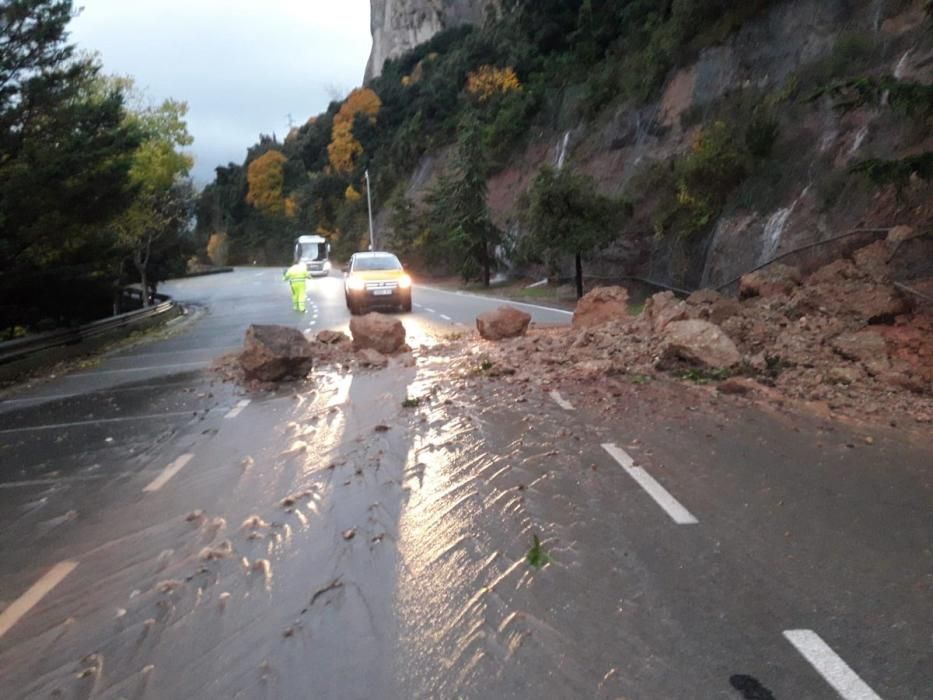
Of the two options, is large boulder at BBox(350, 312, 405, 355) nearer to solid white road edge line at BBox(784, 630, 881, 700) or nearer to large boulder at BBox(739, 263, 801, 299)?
large boulder at BBox(739, 263, 801, 299)

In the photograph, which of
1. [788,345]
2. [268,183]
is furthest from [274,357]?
[268,183]

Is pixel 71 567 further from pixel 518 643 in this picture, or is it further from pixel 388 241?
pixel 388 241

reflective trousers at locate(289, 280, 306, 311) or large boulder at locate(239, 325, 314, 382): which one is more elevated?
large boulder at locate(239, 325, 314, 382)

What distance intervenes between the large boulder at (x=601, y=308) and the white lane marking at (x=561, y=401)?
19.7ft

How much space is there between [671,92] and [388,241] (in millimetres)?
27602

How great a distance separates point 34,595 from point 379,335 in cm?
1043

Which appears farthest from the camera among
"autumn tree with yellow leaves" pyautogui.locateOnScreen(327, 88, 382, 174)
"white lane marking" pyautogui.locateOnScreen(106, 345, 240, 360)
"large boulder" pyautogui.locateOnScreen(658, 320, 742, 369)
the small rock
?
"autumn tree with yellow leaves" pyautogui.locateOnScreen(327, 88, 382, 174)

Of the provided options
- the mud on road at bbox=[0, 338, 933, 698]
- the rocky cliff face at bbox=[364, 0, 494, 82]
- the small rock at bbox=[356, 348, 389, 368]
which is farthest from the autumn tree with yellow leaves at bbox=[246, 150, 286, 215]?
the mud on road at bbox=[0, 338, 933, 698]

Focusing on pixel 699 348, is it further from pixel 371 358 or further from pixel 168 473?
pixel 168 473

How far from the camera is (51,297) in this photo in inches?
872

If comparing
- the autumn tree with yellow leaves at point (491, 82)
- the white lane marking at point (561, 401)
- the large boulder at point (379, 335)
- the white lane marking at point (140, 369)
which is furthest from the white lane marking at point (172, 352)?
the autumn tree with yellow leaves at point (491, 82)

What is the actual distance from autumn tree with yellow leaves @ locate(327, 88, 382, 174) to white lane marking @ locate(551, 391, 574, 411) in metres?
82.4

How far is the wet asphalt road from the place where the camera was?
150 inches

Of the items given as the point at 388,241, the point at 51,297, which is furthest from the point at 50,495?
the point at 388,241
